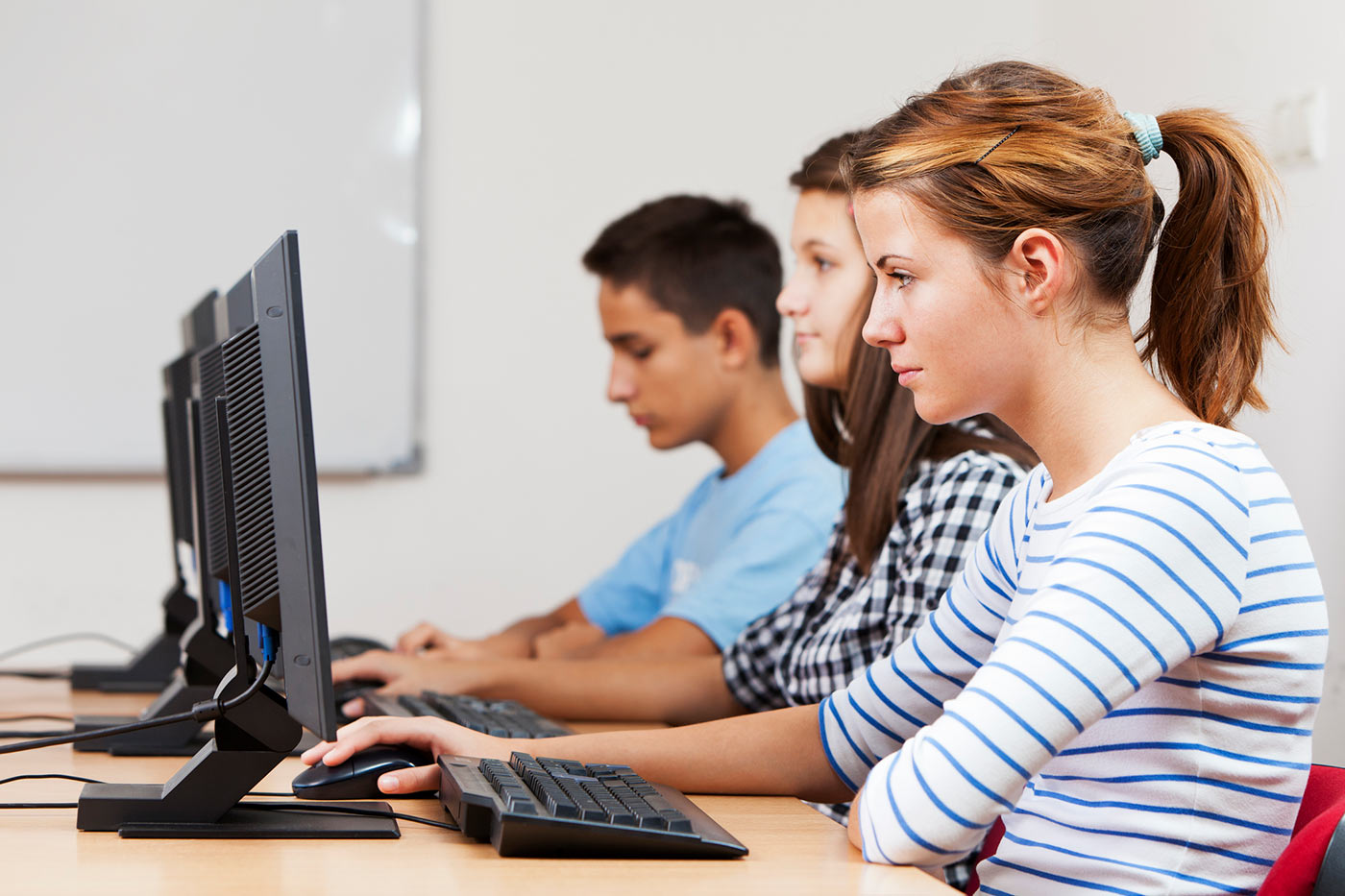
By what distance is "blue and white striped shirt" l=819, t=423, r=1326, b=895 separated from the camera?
0.72 m

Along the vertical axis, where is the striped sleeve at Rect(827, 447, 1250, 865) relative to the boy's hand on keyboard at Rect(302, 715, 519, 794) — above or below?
above

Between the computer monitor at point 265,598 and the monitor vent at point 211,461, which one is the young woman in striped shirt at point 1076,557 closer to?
the computer monitor at point 265,598

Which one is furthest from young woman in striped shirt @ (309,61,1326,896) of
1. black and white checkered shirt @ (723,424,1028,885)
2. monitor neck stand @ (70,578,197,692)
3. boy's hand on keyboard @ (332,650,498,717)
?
monitor neck stand @ (70,578,197,692)

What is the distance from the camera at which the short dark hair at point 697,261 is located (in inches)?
79.1

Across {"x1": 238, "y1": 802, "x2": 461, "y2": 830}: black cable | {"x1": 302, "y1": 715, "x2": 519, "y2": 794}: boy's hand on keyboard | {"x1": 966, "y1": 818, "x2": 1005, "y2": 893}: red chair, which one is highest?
{"x1": 302, "y1": 715, "x2": 519, "y2": 794}: boy's hand on keyboard

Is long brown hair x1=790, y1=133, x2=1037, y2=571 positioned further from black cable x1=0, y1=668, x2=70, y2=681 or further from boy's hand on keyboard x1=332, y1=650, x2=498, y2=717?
black cable x1=0, y1=668, x2=70, y2=681

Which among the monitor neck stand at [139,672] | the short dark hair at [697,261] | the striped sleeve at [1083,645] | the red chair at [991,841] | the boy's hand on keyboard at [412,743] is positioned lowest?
the red chair at [991,841]

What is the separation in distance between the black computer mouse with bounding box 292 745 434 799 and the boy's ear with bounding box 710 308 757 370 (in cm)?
115

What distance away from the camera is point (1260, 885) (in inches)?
31.4

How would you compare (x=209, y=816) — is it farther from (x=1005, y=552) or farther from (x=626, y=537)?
(x=626, y=537)

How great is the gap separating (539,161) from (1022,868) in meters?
1.99

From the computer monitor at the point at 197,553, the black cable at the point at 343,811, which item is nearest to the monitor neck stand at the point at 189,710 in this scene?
the computer monitor at the point at 197,553

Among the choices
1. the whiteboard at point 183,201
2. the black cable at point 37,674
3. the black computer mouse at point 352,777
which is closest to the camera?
the black computer mouse at point 352,777

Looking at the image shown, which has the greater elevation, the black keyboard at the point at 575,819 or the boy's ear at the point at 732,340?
the boy's ear at the point at 732,340
